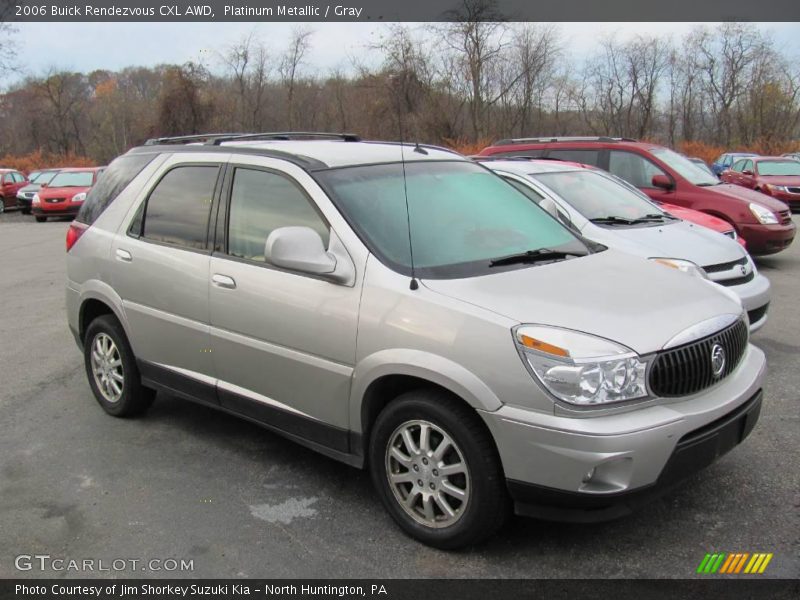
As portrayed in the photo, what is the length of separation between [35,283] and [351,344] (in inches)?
356

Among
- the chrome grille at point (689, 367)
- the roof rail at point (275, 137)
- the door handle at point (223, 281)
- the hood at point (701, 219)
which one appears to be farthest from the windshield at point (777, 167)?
the door handle at point (223, 281)

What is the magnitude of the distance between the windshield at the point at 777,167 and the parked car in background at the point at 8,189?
84.0 ft

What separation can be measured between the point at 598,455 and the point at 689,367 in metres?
0.65

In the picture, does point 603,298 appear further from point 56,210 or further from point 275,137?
point 56,210

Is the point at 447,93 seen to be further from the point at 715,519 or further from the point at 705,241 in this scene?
the point at 715,519

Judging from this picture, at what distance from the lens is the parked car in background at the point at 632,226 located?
Answer: 588 cm

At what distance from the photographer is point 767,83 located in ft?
141

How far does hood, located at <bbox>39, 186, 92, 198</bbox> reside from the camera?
72.0 feet

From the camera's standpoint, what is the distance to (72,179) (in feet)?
75.2

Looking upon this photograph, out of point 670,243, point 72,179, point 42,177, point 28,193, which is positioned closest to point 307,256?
point 670,243

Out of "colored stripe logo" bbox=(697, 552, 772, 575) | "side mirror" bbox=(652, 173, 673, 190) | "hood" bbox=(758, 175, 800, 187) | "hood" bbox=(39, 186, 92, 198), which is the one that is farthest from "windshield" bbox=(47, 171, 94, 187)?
"colored stripe logo" bbox=(697, 552, 772, 575)

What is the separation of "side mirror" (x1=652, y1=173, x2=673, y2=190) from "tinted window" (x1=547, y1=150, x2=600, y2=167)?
821 mm

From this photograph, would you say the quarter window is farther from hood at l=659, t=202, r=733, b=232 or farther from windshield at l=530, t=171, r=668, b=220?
hood at l=659, t=202, r=733, b=232

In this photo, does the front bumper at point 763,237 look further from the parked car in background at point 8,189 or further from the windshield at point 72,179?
the parked car in background at point 8,189
